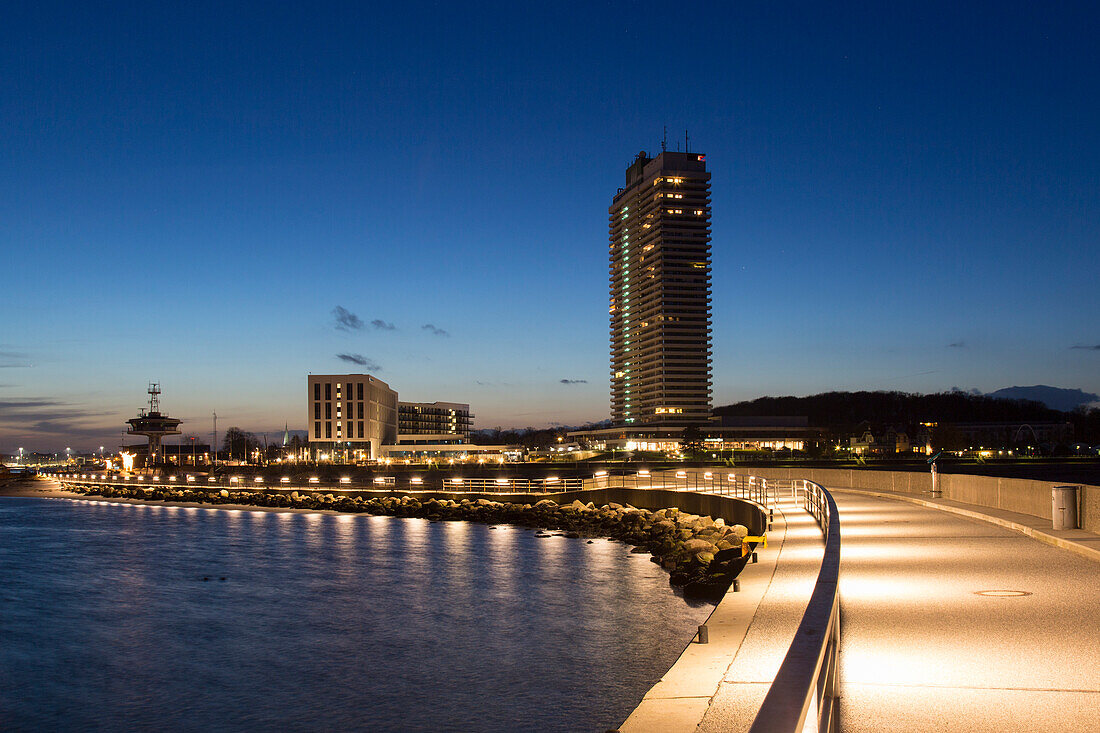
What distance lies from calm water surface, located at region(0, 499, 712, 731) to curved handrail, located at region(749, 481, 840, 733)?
27.9 ft

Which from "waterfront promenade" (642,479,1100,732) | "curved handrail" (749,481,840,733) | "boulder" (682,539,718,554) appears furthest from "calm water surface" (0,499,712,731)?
"curved handrail" (749,481,840,733)

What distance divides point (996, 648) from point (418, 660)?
40.3 feet

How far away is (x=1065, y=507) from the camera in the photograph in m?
18.5

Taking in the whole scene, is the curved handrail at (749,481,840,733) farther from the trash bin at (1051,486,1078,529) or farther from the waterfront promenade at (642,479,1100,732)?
the trash bin at (1051,486,1078,529)

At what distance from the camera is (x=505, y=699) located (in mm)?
14945

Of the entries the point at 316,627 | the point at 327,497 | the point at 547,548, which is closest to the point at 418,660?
the point at 316,627

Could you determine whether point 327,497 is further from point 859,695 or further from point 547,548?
point 859,695

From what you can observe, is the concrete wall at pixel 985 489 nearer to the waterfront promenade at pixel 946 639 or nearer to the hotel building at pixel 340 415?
the waterfront promenade at pixel 946 639

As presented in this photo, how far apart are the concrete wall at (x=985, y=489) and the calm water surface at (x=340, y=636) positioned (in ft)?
28.2

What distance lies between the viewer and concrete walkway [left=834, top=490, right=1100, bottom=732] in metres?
6.90

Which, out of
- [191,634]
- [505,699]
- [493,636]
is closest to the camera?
[505,699]

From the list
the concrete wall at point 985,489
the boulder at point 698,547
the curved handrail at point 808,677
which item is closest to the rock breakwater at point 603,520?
the boulder at point 698,547

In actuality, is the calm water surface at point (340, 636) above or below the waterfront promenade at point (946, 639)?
below

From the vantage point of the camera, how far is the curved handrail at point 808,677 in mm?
3104
